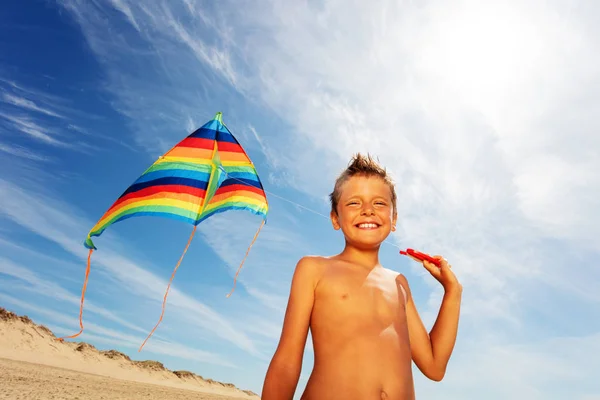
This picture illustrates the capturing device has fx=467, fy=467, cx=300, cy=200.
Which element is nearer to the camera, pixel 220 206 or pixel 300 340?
pixel 300 340

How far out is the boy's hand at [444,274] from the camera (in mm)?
2756

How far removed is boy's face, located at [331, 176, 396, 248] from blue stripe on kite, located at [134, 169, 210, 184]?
3.53 meters

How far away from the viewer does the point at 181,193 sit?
226 inches

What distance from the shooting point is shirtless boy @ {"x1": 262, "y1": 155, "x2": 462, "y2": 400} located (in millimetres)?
2203

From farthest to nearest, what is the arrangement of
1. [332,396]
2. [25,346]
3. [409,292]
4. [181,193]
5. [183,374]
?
[183,374]
[25,346]
[181,193]
[409,292]
[332,396]

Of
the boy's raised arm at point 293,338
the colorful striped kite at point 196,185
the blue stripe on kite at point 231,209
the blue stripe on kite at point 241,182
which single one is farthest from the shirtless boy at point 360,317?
the blue stripe on kite at point 241,182

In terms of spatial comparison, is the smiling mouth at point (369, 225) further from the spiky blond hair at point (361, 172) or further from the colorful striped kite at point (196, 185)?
the colorful striped kite at point (196, 185)

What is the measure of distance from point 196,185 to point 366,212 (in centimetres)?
366

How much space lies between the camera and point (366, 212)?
259 cm

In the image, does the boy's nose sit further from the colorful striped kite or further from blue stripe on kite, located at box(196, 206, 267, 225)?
blue stripe on kite, located at box(196, 206, 267, 225)

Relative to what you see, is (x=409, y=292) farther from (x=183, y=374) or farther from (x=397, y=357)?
(x=183, y=374)

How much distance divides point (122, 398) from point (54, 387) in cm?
181

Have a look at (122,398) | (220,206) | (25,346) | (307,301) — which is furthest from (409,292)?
(25,346)

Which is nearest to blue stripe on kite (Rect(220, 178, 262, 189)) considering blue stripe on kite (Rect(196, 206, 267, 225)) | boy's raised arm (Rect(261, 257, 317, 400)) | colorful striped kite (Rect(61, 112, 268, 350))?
colorful striped kite (Rect(61, 112, 268, 350))
